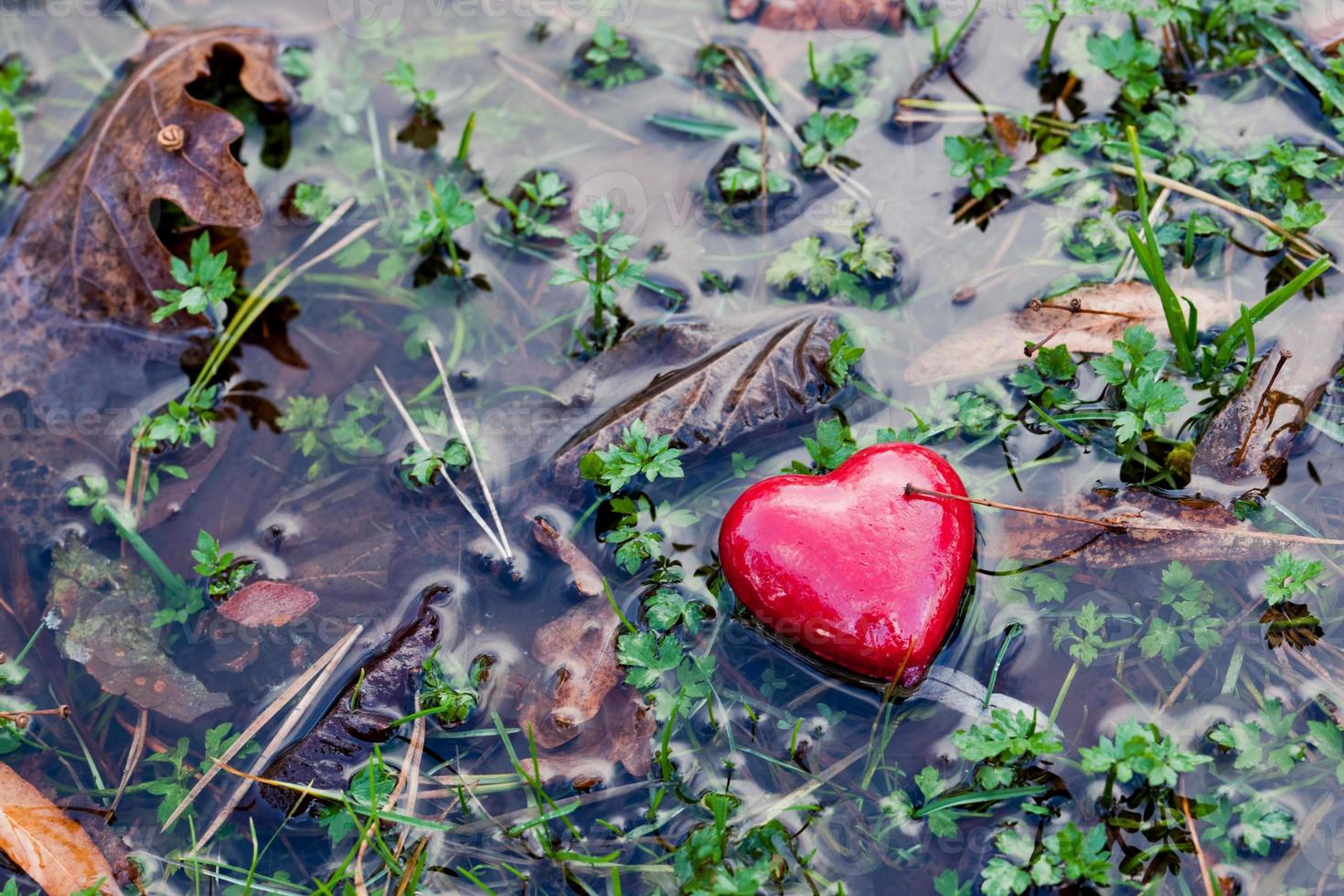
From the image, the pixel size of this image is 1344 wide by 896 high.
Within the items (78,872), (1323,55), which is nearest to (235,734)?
(78,872)

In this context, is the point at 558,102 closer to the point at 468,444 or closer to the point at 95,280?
the point at 468,444

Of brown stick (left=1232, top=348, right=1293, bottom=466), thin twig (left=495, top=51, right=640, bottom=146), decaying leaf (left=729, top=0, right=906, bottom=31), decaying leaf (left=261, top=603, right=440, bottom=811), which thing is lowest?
decaying leaf (left=261, top=603, right=440, bottom=811)

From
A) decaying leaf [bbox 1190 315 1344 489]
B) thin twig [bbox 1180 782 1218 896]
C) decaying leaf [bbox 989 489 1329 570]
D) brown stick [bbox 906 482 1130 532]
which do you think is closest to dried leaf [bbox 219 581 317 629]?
brown stick [bbox 906 482 1130 532]

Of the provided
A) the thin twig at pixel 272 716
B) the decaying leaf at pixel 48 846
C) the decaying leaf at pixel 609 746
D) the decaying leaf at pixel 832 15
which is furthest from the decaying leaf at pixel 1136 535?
the decaying leaf at pixel 48 846

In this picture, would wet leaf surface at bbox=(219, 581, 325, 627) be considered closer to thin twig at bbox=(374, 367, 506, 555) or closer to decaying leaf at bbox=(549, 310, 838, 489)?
thin twig at bbox=(374, 367, 506, 555)

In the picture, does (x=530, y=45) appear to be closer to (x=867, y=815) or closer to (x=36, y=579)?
(x=36, y=579)
